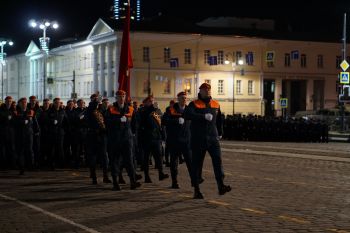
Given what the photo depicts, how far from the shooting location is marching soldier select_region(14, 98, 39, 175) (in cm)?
1706

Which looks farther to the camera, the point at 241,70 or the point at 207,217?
the point at 241,70

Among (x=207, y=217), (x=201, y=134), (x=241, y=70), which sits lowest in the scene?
(x=207, y=217)

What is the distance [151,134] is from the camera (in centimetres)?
1544

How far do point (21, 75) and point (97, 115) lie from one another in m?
106

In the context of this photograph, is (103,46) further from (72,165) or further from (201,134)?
(201,134)

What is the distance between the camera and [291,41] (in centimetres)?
8606

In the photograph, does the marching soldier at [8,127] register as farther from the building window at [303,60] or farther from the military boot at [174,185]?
the building window at [303,60]

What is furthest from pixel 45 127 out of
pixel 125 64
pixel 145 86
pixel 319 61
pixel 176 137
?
pixel 319 61

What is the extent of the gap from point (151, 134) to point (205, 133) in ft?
11.5

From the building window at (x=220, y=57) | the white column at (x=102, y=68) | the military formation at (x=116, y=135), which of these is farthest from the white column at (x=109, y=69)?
the military formation at (x=116, y=135)

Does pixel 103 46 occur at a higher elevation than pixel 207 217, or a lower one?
higher

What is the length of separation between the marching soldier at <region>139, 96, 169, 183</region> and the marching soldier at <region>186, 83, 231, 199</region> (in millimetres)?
3062

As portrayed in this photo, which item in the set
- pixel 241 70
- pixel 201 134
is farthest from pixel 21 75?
pixel 201 134

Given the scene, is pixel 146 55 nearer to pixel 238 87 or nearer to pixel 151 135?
pixel 238 87
